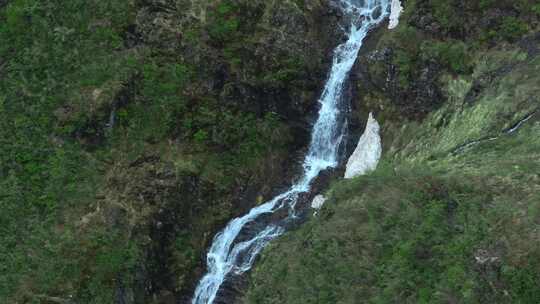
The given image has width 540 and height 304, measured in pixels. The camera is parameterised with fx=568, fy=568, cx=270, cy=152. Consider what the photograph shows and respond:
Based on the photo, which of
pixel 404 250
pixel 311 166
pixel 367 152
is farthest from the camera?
pixel 311 166

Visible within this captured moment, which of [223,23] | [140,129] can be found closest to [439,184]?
[140,129]

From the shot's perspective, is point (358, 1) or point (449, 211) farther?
point (358, 1)

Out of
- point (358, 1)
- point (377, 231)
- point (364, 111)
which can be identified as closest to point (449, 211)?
point (377, 231)

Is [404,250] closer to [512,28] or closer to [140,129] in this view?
[512,28]

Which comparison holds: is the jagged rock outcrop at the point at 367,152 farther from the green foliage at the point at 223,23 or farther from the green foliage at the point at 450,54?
the green foliage at the point at 223,23

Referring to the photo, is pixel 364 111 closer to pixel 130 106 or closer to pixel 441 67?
pixel 441 67

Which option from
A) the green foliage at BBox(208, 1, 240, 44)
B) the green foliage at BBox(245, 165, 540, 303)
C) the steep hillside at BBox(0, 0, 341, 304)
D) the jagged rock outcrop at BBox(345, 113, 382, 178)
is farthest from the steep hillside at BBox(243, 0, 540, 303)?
the green foliage at BBox(208, 1, 240, 44)

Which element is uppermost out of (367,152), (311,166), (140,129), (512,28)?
(512,28)
